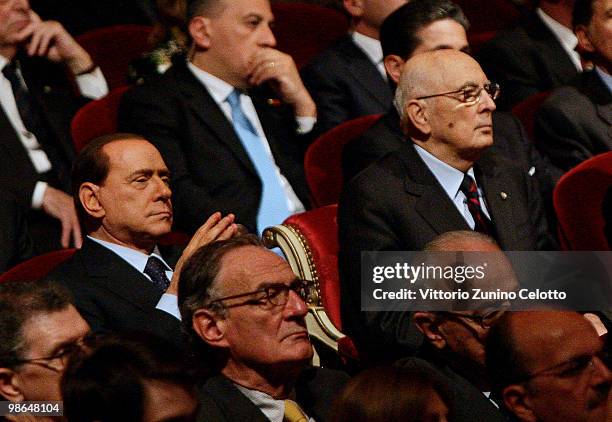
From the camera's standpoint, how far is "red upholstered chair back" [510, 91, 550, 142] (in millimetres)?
3314

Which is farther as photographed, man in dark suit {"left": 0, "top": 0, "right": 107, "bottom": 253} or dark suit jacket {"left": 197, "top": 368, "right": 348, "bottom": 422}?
man in dark suit {"left": 0, "top": 0, "right": 107, "bottom": 253}

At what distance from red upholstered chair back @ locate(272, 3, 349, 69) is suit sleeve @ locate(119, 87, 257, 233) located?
0.87 metres

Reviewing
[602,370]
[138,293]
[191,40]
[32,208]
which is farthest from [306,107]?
[602,370]

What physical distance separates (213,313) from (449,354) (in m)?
0.44

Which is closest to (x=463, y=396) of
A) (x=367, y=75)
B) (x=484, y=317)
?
(x=484, y=317)

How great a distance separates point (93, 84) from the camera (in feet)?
11.0

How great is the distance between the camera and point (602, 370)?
2.00 meters

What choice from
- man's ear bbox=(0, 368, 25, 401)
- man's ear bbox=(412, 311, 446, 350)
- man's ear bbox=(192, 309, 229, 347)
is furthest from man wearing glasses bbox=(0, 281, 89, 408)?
man's ear bbox=(412, 311, 446, 350)

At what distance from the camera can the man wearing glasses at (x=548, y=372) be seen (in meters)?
1.97

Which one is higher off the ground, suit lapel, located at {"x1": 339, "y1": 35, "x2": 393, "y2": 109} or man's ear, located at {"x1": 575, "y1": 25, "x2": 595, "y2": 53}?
man's ear, located at {"x1": 575, "y1": 25, "x2": 595, "y2": 53}

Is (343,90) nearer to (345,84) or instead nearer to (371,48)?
(345,84)

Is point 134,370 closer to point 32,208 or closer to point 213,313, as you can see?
point 213,313

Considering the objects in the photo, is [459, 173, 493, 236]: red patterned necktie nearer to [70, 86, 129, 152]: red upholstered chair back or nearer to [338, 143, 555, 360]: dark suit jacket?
[338, 143, 555, 360]: dark suit jacket

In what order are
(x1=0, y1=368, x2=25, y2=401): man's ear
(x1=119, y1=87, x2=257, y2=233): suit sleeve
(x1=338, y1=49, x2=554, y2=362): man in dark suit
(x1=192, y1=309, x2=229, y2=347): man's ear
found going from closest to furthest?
1. (x1=0, y1=368, x2=25, y2=401): man's ear
2. (x1=192, y1=309, x2=229, y2=347): man's ear
3. (x1=338, y1=49, x2=554, y2=362): man in dark suit
4. (x1=119, y1=87, x2=257, y2=233): suit sleeve
